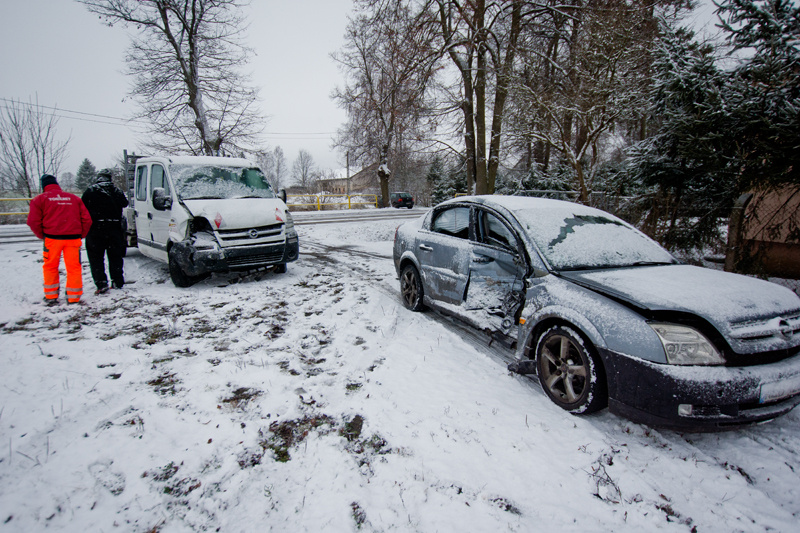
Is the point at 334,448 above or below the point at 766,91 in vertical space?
below

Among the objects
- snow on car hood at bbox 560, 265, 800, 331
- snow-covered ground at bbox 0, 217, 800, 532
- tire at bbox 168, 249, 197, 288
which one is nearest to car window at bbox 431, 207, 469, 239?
snow-covered ground at bbox 0, 217, 800, 532

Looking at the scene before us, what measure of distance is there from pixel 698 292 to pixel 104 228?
7.64 m

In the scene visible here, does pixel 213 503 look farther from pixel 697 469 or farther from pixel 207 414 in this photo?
pixel 697 469

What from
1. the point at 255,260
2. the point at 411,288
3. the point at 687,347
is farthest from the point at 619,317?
the point at 255,260

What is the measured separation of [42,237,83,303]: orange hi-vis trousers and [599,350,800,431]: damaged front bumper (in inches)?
270

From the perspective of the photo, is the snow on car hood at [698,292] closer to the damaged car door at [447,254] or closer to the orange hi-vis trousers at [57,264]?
the damaged car door at [447,254]

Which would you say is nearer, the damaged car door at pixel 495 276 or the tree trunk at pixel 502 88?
the damaged car door at pixel 495 276

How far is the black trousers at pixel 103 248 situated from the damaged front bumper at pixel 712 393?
724cm

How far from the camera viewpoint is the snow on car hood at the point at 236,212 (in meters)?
5.96

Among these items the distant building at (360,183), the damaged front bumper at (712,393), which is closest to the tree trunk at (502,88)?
the damaged front bumper at (712,393)

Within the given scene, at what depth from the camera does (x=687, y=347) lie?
7.55ft

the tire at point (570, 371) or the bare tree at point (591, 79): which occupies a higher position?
the bare tree at point (591, 79)

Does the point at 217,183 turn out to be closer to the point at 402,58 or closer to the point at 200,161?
the point at 200,161

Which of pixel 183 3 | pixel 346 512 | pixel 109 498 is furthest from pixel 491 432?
pixel 183 3
